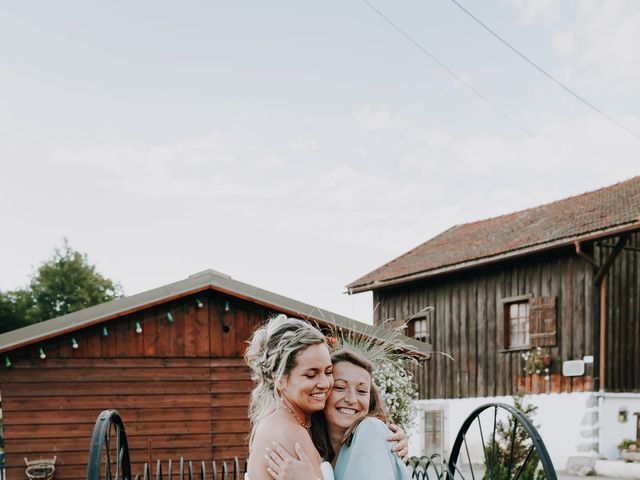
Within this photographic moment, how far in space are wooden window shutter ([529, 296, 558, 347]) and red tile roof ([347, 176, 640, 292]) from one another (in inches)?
45.3

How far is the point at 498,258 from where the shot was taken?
1733cm

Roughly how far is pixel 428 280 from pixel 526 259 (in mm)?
3212

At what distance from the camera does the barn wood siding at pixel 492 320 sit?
16219 millimetres

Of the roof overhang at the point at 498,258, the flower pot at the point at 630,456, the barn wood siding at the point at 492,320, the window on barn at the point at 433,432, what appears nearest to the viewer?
the flower pot at the point at 630,456

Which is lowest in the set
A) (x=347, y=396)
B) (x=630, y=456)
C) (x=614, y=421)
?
(x=630, y=456)

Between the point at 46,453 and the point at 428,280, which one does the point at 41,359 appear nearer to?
the point at 46,453

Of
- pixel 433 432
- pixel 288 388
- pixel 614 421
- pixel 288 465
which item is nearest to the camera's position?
pixel 288 465

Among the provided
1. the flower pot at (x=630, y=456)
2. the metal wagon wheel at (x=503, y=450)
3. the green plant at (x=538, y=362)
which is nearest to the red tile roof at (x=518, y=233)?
the green plant at (x=538, y=362)

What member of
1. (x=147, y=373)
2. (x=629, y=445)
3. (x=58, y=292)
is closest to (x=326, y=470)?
(x=147, y=373)

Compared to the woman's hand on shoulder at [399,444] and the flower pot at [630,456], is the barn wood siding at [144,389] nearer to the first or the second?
the woman's hand on shoulder at [399,444]

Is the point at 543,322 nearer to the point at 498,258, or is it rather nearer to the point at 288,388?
the point at 498,258

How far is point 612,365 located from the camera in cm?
1562

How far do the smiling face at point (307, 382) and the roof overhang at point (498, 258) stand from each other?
487 inches

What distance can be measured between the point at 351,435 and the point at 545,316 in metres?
14.1
